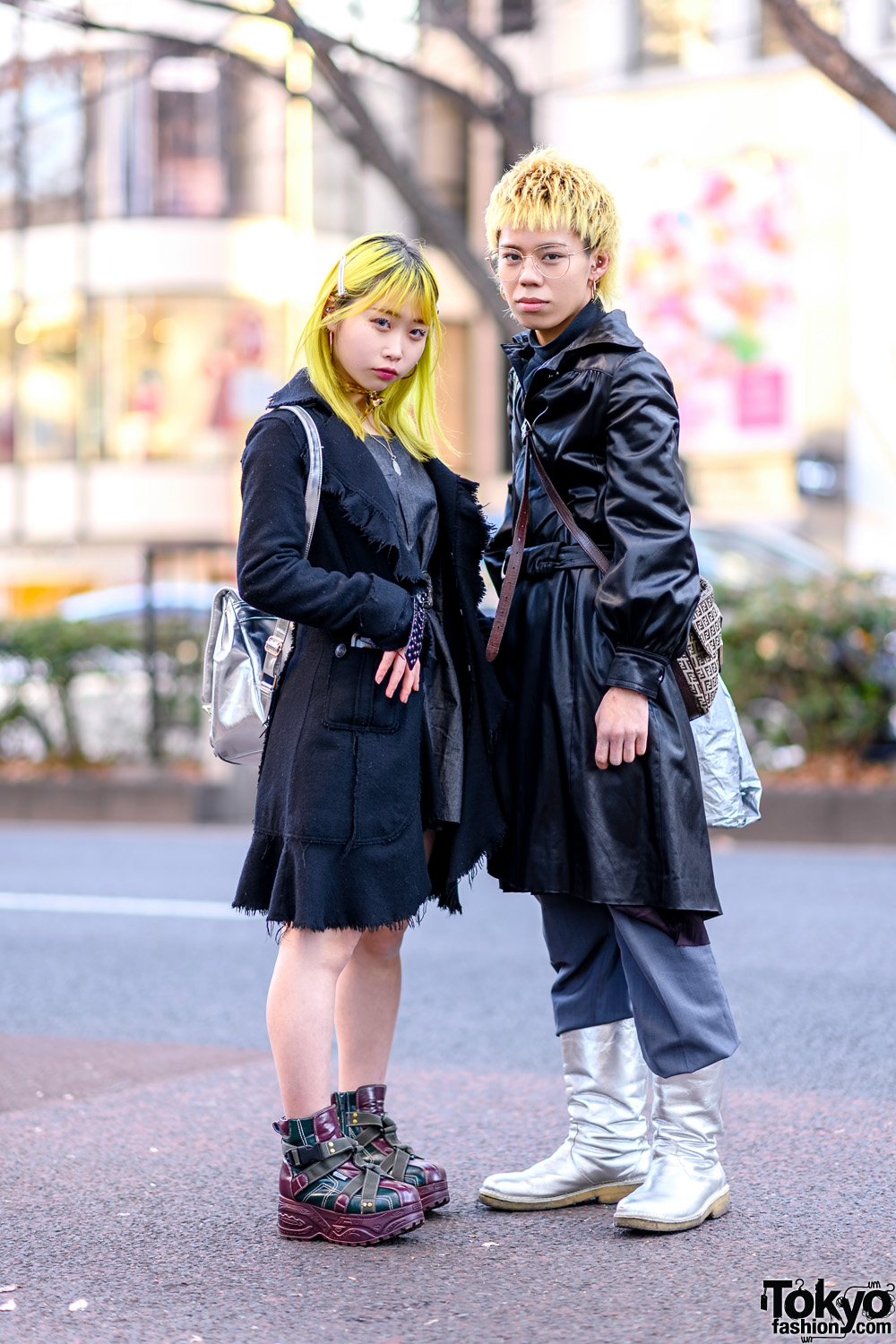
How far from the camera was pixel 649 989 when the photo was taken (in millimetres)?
3289

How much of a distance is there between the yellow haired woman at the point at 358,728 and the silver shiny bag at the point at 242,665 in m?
0.03

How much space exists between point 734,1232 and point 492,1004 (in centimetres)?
251

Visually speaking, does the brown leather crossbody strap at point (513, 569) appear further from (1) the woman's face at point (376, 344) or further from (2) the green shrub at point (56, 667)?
(2) the green shrub at point (56, 667)

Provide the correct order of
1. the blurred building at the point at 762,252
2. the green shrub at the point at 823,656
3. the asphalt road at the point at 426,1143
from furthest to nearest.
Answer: the blurred building at the point at 762,252 → the green shrub at the point at 823,656 → the asphalt road at the point at 426,1143

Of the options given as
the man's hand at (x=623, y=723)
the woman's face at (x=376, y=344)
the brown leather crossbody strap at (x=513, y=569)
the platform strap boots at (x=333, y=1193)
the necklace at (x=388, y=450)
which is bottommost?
the platform strap boots at (x=333, y=1193)

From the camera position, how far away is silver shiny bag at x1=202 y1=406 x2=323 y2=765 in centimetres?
329

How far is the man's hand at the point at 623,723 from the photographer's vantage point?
10.5ft

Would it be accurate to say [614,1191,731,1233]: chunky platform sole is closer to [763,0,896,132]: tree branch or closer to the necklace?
the necklace

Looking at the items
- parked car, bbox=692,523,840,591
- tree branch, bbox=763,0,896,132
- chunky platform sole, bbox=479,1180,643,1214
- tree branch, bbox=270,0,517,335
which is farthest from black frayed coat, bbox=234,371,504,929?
tree branch, bbox=270,0,517,335

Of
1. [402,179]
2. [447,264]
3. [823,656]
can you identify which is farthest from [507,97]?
[447,264]

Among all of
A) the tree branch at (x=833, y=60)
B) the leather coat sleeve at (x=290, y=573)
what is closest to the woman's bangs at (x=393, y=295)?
the leather coat sleeve at (x=290, y=573)

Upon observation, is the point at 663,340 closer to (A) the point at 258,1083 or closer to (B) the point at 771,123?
(B) the point at 771,123

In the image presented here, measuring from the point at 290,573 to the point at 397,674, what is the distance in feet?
0.94

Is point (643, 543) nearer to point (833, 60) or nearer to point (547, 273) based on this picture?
point (547, 273)
